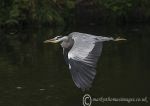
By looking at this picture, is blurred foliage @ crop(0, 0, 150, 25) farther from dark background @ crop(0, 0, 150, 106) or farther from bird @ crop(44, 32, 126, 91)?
bird @ crop(44, 32, 126, 91)

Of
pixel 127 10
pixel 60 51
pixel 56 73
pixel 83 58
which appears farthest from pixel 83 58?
pixel 127 10

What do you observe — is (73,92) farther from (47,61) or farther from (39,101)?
(47,61)

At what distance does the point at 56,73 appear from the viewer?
15.2 m

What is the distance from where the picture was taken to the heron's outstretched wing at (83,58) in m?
7.55

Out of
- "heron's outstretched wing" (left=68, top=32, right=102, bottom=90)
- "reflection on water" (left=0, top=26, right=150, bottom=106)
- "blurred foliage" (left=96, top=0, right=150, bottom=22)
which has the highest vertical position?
"heron's outstretched wing" (left=68, top=32, right=102, bottom=90)

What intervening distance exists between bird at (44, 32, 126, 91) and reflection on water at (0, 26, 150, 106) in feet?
12.2

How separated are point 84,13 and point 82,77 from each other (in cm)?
2252

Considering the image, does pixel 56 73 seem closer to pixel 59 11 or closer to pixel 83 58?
pixel 83 58

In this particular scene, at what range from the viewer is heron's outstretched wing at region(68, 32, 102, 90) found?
7555mm

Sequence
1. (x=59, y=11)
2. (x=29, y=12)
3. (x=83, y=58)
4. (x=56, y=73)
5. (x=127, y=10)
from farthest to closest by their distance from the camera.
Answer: (x=127, y=10) → (x=59, y=11) → (x=29, y=12) → (x=56, y=73) → (x=83, y=58)

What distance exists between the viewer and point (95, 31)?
25.4 meters

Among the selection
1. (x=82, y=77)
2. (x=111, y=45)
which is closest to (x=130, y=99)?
(x=82, y=77)

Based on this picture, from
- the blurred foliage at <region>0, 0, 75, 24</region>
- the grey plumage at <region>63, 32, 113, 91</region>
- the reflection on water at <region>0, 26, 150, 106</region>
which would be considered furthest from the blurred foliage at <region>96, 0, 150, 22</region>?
the grey plumage at <region>63, 32, 113, 91</region>

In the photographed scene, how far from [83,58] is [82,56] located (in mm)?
46
